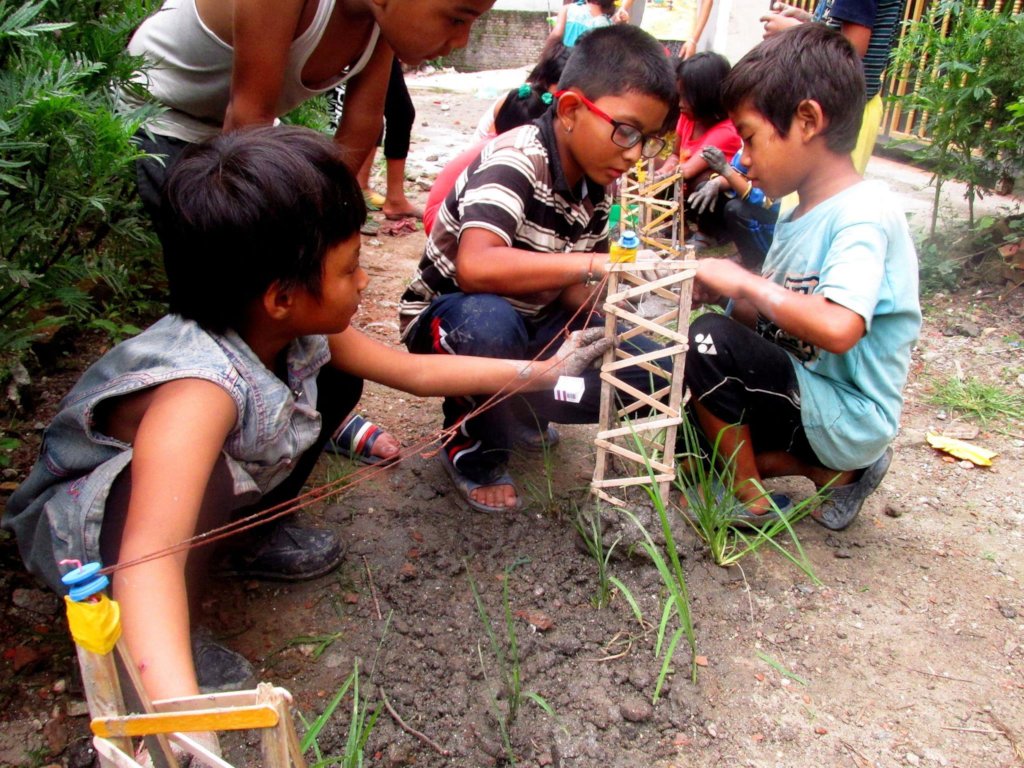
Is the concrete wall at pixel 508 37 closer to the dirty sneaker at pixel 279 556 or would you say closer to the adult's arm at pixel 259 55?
the adult's arm at pixel 259 55

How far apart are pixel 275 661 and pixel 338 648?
0.14 metres

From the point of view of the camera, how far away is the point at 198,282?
4.87 feet

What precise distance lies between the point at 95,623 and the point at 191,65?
5.64 feet

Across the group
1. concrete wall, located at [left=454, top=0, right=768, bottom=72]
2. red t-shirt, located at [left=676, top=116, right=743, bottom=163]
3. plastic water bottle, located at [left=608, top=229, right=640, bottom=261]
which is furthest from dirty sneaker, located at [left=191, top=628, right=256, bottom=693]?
concrete wall, located at [left=454, top=0, right=768, bottom=72]

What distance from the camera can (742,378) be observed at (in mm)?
2184

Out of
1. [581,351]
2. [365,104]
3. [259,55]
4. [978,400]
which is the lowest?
[978,400]

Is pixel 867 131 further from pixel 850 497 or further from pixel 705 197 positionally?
pixel 850 497

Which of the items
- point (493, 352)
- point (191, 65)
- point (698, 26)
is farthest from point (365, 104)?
point (698, 26)

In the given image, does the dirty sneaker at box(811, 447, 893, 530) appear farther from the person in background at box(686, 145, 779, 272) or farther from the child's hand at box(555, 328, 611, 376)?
the person in background at box(686, 145, 779, 272)

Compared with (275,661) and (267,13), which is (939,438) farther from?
(267,13)

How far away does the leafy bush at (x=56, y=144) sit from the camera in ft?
4.32

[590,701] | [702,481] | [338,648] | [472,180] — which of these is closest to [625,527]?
[702,481]

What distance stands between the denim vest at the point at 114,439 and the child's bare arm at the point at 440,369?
1.02 ft

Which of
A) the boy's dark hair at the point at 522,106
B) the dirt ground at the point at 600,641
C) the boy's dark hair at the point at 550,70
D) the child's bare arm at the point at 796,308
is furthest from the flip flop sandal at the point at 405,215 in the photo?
the child's bare arm at the point at 796,308
